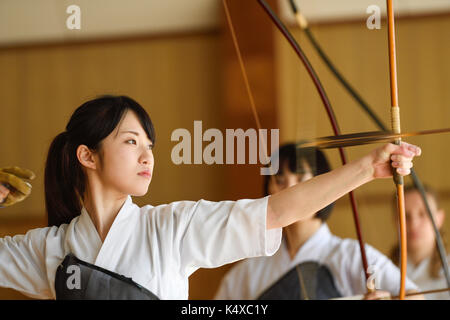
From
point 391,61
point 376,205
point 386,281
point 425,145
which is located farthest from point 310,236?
point 425,145

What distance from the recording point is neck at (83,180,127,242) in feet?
2.37

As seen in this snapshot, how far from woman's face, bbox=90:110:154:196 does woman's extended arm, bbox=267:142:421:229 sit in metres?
0.17

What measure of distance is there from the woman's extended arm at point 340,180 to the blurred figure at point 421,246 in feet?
2.94

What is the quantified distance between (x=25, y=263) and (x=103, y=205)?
0.12 m

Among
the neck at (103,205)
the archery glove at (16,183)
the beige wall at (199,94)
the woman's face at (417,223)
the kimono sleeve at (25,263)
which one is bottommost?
the kimono sleeve at (25,263)

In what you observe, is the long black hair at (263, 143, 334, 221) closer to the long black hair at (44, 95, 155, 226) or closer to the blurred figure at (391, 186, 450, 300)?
the long black hair at (44, 95, 155, 226)

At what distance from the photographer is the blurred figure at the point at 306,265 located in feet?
3.69

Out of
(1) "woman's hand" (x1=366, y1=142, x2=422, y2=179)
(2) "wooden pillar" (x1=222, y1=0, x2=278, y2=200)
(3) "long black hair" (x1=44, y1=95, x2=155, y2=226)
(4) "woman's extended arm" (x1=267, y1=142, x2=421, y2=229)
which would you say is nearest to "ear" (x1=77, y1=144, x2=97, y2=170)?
(3) "long black hair" (x1=44, y1=95, x2=155, y2=226)

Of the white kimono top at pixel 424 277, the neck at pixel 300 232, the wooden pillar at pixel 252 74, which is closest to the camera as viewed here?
the neck at pixel 300 232

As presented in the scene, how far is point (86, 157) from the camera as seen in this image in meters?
0.72

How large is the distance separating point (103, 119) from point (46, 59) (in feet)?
0.73

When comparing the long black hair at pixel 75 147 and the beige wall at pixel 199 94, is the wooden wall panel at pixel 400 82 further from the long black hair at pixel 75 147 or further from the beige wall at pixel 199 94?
the long black hair at pixel 75 147

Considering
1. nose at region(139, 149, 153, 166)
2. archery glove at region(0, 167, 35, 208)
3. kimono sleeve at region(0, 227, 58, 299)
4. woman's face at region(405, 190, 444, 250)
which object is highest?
woman's face at region(405, 190, 444, 250)

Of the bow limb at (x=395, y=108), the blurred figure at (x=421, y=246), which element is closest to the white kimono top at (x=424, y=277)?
the blurred figure at (x=421, y=246)
